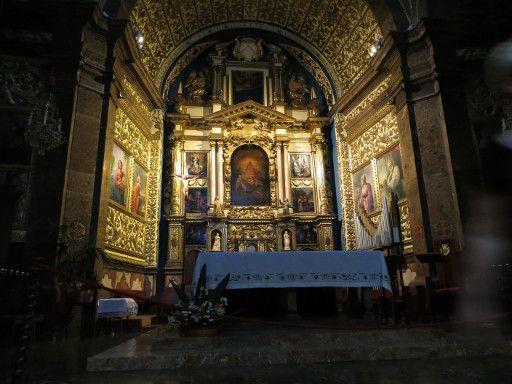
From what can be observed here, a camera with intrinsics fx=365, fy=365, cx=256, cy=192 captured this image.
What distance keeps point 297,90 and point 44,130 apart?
9.95m

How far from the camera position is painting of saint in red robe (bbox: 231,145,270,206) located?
41.9ft

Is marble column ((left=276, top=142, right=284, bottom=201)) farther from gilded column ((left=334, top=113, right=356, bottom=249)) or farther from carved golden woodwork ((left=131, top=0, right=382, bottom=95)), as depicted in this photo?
carved golden woodwork ((left=131, top=0, right=382, bottom=95))

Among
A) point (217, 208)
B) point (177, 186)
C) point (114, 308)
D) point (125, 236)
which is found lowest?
point (114, 308)

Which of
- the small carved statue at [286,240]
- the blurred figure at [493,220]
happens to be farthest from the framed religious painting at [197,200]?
the blurred figure at [493,220]

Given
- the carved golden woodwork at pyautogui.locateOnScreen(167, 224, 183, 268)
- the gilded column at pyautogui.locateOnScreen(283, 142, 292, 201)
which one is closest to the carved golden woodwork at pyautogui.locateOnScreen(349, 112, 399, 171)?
the gilded column at pyautogui.locateOnScreen(283, 142, 292, 201)

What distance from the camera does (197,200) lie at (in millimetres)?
12547

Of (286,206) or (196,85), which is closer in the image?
(286,206)

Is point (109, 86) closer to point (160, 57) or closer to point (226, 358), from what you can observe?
point (160, 57)

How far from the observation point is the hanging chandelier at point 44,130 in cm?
628

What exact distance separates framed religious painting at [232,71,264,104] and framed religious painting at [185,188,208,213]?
3790mm

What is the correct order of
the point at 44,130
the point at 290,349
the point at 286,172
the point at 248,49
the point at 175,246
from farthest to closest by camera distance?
the point at 248,49 < the point at 286,172 < the point at 175,246 < the point at 44,130 < the point at 290,349

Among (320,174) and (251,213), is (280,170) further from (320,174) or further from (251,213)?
(251,213)

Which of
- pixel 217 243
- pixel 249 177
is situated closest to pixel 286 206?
pixel 249 177

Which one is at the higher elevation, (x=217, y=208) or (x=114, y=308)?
(x=217, y=208)
